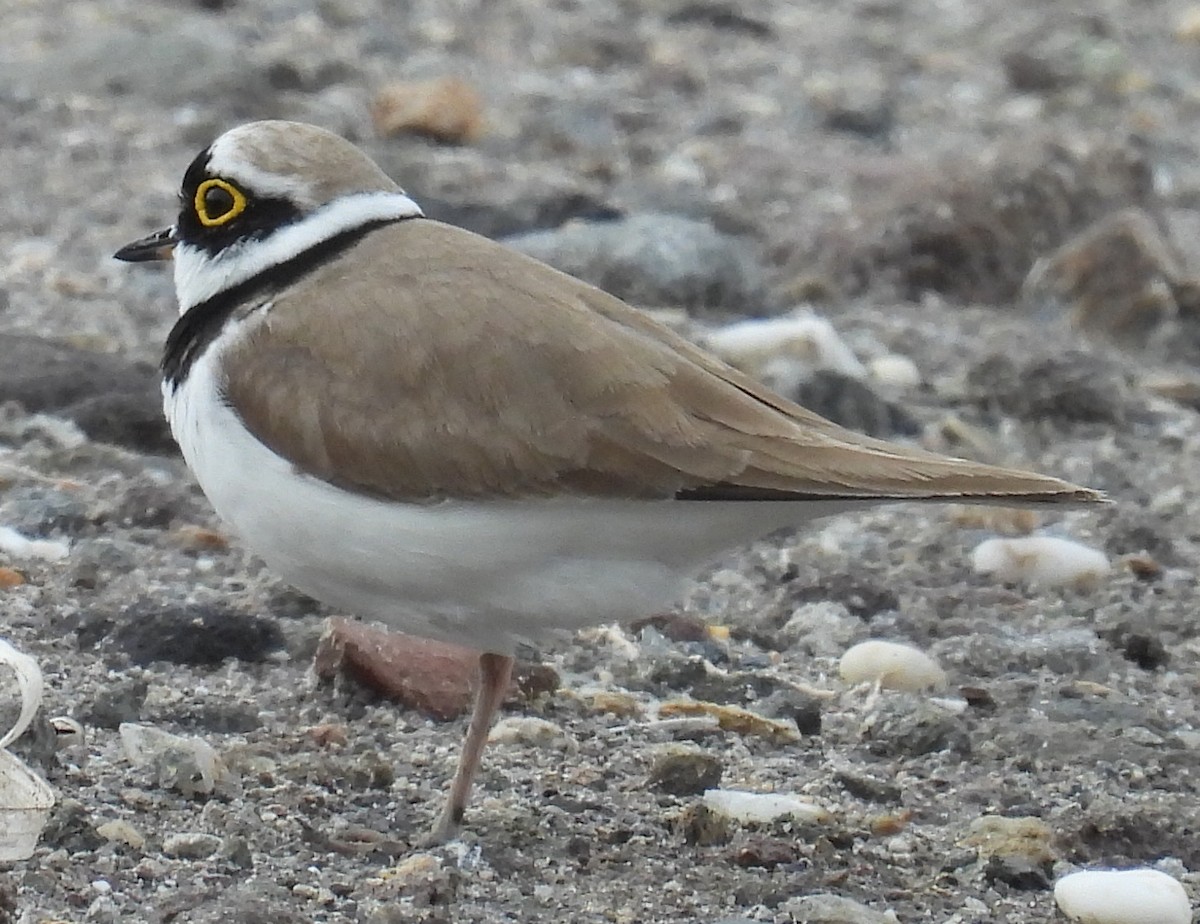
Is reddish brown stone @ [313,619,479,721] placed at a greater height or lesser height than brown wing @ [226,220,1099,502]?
lesser

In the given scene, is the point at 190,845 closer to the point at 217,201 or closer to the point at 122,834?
the point at 122,834

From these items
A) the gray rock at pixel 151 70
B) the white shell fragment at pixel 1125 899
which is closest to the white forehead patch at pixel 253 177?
the white shell fragment at pixel 1125 899

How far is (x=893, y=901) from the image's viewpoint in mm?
3932

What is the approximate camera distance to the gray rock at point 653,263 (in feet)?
23.4

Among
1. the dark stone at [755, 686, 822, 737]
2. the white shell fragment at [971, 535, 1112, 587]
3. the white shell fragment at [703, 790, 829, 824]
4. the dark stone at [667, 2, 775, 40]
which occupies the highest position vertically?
the dark stone at [667, 2, 775, 40]

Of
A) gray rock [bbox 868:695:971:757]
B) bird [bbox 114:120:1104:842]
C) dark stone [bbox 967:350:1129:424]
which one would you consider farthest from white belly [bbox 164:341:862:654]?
dark stone [bbox 967:350:1129:424]

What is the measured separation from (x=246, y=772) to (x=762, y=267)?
13.2 ft

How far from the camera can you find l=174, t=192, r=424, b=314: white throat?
13.7 feet

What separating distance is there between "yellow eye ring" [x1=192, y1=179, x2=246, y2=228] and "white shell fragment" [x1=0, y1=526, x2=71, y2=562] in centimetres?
125

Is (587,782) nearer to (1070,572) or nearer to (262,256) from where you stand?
(262,256)

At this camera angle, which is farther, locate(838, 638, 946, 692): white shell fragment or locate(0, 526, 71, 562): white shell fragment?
locate(0, 526, 71, 562): white shell fragment

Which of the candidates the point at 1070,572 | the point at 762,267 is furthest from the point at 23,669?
the point at 762,267

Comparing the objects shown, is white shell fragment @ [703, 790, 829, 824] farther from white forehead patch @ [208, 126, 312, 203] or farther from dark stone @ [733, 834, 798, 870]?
white forehead patch @ [208, 126, 312, 203]

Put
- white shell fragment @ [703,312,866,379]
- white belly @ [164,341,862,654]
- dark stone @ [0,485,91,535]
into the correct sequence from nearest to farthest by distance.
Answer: white belly @ [164,341,862,654] → dark stone @ [0,485,91,535] → white shell fragment @ [703,312,866,379]
